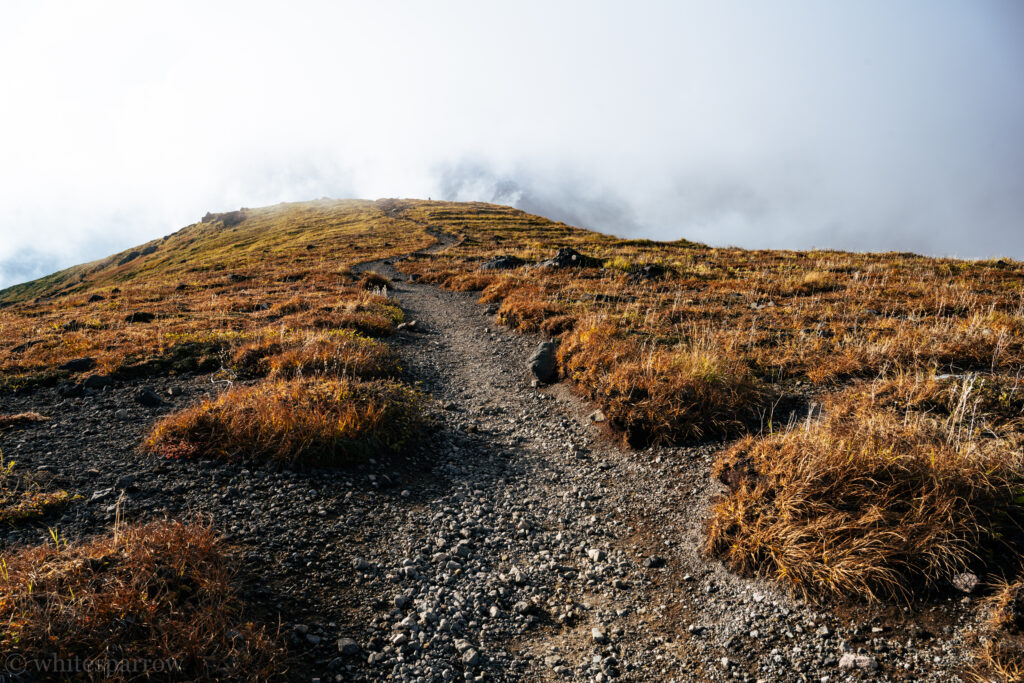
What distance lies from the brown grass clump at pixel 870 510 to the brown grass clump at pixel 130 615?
4833 millimetres

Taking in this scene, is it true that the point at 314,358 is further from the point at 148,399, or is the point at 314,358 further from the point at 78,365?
the point at 78,365

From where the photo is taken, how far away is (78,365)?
1188cm

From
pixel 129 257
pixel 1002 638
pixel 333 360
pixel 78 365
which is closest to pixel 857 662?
pixel 1002 638

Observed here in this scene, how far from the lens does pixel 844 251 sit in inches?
1447

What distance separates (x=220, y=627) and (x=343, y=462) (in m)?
3.44

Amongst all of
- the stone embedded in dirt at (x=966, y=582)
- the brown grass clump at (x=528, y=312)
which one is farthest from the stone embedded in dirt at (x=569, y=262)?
the stone embedded in dirt at (x=966, y=582)

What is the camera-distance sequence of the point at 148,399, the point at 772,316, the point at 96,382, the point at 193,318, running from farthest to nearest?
the point at 193,318, the point at 772,316, the point at 96,382, the point at 148,399

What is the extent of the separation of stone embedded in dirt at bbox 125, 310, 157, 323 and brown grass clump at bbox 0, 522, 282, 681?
20.1 meters

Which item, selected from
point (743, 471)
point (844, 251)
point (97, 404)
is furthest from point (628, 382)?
point (844, 251)

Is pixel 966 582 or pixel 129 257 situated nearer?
pixel 966 582

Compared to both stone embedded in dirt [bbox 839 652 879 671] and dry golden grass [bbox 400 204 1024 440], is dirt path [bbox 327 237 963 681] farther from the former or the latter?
dry golden grass [bbox 400 204 1024 440]

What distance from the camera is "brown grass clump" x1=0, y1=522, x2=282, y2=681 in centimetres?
315

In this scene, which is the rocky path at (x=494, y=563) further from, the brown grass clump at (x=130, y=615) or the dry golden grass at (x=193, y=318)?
the dry golden grass at (x=193, y=318)

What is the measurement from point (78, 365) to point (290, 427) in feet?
30.7
